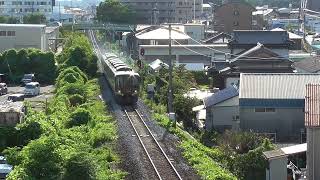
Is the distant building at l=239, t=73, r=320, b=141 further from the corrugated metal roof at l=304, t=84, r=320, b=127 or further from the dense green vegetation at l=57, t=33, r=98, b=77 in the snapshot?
the dense green vegetation at l=57, t=33, r=98, b=77

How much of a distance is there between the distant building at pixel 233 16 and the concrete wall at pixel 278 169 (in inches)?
1524

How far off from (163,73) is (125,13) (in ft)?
122

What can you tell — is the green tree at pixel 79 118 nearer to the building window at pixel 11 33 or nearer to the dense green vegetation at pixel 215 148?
the dense green vegetation at pixel 215 148

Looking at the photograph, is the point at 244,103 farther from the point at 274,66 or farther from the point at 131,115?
the point at 274,66

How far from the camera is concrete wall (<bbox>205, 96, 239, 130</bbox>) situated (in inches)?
782

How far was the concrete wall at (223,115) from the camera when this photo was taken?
19859mm

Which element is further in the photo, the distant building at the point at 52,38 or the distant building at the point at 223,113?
the distant building at the point at 52,38

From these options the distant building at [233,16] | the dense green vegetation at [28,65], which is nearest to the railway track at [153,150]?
the dense green vegetation at [28,65]

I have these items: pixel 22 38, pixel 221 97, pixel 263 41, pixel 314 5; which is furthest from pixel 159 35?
pixel 314 5

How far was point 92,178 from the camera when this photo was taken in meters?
11.3

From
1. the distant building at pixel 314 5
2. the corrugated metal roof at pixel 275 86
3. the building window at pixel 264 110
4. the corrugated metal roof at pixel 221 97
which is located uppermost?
the distant building at pixel 314 5

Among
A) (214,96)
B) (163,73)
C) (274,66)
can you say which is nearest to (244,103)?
(214,96)

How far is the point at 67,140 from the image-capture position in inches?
550

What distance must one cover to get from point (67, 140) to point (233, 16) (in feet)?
131
